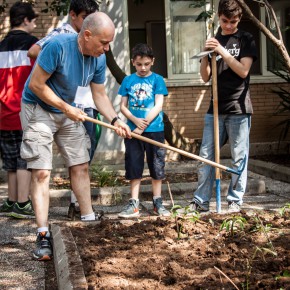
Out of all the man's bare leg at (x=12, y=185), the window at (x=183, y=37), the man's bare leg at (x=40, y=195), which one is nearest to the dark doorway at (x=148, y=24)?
the window at (x=183, y=37)

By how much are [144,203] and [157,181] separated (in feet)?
3.38

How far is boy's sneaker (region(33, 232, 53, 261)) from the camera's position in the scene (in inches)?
205

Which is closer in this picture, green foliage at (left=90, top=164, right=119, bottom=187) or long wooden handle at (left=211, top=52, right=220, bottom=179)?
long wooden handle at (left=211, top=52, right=220, bottom=179)

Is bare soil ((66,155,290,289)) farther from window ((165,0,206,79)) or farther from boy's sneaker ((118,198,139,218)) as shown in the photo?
window ((165,0,206,79))

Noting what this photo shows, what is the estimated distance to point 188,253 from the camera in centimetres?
452

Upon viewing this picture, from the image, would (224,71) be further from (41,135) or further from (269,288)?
(269,288)

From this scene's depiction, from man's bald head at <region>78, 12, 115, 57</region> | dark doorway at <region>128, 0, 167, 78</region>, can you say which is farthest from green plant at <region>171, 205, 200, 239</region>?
dark doorway at <region>128, 0, 167, 78</region>

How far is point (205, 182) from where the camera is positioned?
6852 mm

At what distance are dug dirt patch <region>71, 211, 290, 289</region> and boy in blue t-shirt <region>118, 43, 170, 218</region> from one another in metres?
1.48

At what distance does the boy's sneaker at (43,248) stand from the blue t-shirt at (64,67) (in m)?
1.05

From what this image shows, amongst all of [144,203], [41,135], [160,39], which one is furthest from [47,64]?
[160,39]

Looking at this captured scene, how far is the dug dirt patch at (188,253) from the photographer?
3842mm

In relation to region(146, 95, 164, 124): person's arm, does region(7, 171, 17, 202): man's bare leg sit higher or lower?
lower

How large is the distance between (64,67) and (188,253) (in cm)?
189
